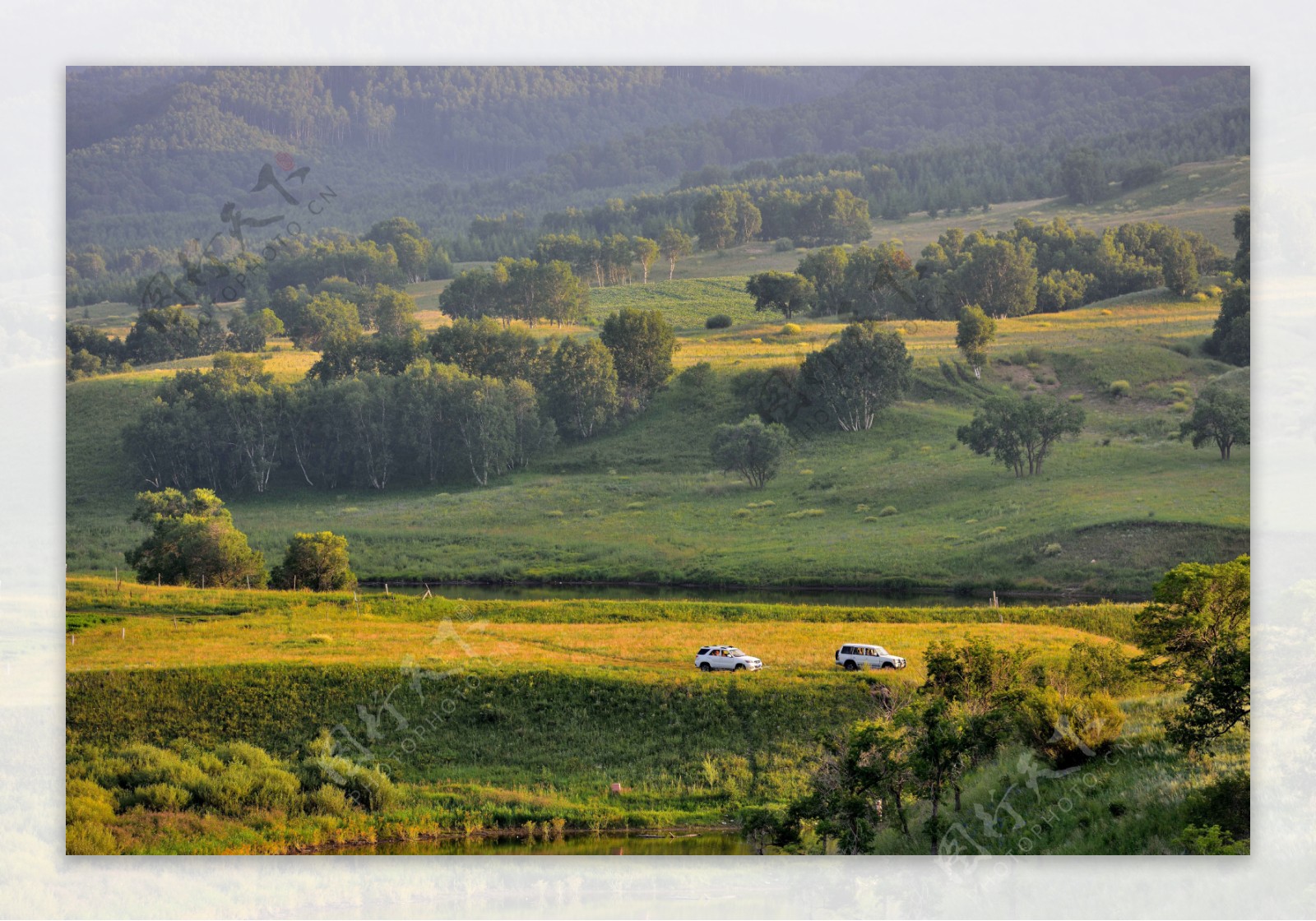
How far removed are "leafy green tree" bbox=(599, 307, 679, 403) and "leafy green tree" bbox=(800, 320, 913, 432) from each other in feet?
8.06

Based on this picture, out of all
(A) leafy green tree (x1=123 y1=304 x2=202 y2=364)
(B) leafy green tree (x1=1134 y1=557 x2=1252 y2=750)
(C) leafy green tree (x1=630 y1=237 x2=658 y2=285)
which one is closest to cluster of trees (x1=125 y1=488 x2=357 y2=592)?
(A) leafy green tree (x1=123 y1=304 x2=202 y2=364)

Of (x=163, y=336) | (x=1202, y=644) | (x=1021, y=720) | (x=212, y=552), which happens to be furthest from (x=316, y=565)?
(x=1202, y=644)

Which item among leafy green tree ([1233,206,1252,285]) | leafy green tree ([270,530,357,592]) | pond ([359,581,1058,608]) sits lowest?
pond ([359,581,1058,608])

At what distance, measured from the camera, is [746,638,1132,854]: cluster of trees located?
1194cm

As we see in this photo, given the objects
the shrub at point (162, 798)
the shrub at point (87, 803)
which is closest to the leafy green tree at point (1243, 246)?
the shrub at point (162, 798)

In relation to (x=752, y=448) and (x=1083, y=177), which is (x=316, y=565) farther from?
(x=1083, y=177)

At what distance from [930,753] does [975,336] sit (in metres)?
9.36

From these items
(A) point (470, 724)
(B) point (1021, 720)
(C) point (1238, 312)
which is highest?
(C) point (1238, 312)

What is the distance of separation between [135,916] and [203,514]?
674 centimetres

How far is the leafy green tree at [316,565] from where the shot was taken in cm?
1738

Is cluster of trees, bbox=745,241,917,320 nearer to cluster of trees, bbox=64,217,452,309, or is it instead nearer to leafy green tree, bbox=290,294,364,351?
cluster of trees, bbox=64,217,452,309

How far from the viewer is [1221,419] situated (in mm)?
15672

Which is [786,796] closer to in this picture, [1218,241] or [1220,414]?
[1220,414]

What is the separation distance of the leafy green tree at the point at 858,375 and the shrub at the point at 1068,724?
314 inches
